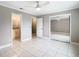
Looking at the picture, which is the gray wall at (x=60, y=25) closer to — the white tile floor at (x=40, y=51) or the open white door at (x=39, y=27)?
the open white door at (x=39, y=27)

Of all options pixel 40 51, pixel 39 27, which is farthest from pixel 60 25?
pixel 40 51

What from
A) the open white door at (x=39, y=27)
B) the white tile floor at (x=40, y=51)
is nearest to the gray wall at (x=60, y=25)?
the open white door at (x=39, y=27)

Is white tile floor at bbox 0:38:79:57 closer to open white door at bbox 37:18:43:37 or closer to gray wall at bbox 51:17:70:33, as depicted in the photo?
open white door at bbox 37:18:43:37

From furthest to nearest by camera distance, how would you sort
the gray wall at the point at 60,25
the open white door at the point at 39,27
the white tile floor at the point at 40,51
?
the gray wall at the point at 60,25
the open white door at the point at 39,27
the white tile floor at the point at 40,51

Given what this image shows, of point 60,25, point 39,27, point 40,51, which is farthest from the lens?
point 60,25

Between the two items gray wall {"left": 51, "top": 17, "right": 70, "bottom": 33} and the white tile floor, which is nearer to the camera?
the white tile floor

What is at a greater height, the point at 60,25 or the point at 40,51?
the point at 60,25

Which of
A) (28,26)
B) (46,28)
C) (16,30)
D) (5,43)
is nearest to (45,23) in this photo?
(46,28)

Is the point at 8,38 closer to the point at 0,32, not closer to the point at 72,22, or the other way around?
the point at 0,32

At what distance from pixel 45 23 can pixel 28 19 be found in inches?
59.2

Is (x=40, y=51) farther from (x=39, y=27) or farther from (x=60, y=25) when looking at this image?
(x=60, y=25)

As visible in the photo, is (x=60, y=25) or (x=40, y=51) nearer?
(x=40, y=51)

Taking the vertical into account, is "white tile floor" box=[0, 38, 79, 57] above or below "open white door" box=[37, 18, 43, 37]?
below

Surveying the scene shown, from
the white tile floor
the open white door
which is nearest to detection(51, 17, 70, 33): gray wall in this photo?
the open white door
